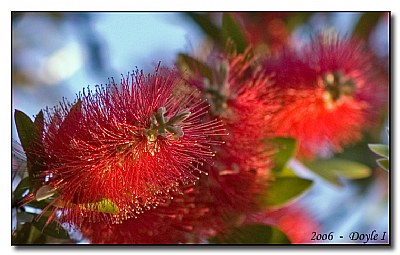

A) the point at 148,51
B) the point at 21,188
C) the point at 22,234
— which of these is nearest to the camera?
the point at 21,188

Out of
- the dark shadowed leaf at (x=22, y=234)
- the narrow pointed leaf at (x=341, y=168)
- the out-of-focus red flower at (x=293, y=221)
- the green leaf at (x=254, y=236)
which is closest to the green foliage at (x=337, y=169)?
the narrow pointed leaf at (x=341, y=168)

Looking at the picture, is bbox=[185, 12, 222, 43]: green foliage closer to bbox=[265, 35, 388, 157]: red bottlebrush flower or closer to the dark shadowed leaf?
bbox=[265, 35, 388, 157]: red bottlebrush flower

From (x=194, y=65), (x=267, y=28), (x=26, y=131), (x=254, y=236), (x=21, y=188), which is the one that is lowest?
(x=254, y=236)

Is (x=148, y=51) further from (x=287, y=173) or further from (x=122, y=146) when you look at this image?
(x=122, y=146)

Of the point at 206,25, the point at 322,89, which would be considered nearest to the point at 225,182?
the point at 322,89

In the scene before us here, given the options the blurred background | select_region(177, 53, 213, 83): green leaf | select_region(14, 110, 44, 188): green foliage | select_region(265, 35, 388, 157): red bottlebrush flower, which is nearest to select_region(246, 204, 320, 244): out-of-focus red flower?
the blurred background

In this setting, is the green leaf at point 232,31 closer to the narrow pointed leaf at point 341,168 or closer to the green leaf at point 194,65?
the green leaf at point 194,65
